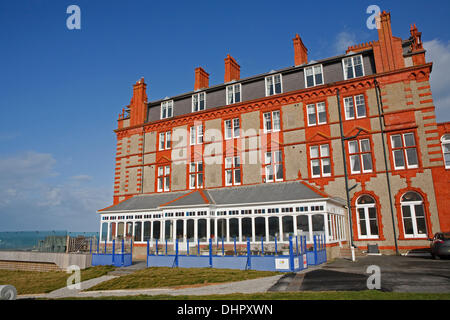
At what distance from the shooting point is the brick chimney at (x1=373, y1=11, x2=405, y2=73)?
23.8 meters

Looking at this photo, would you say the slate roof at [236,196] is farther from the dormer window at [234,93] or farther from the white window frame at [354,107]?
the dormer window at [234,93]

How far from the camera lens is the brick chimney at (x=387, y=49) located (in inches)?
935

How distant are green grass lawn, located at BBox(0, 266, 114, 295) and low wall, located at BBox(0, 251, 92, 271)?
0.67 m

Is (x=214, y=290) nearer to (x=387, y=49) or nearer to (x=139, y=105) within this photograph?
(x=387, y=49)

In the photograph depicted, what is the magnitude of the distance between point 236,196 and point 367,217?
955cm

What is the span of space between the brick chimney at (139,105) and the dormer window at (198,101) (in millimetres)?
6102

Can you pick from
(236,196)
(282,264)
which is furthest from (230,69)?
(282,264)

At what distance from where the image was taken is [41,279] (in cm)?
1938

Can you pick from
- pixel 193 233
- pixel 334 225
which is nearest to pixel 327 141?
pixel 334 225

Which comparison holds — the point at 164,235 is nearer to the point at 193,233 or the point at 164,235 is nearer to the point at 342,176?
the point at 193,233

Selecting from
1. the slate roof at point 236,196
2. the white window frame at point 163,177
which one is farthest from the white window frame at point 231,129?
the white window frame at point 163,177
